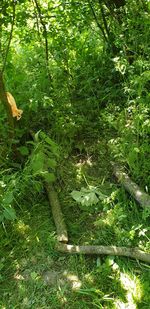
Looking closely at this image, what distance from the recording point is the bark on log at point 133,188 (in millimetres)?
3081

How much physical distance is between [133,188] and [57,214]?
62 cm

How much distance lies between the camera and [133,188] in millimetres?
Answer: 3209

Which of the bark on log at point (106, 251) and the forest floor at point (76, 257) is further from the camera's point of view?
the bark on log at point (106, 251)

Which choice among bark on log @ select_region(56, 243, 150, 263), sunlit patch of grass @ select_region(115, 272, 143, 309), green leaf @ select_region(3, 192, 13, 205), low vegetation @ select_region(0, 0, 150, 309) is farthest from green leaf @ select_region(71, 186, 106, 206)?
sunlit patch of grass @ select_region(115, 272, 143, 309)

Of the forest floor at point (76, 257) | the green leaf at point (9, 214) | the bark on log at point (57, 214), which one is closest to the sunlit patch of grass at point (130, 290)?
the forest floor at point (76, 257)

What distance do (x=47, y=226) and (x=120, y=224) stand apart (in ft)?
1.91

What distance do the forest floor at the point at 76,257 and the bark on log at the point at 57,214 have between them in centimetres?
6

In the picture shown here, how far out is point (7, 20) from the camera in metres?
3.73

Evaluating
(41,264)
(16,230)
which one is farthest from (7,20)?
(41,264)

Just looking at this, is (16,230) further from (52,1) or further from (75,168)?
(52,1)

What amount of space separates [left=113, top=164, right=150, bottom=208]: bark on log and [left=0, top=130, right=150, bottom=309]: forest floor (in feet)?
0.20

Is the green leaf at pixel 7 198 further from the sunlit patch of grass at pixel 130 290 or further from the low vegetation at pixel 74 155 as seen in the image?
the sunlit patch of grass at pixel 130 290

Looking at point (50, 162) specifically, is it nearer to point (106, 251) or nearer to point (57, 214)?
point (57, 214)

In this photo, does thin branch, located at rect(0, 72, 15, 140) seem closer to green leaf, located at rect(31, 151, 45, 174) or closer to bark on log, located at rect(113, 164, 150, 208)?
green leaf, located at rect(31, 151, 45, 174)
